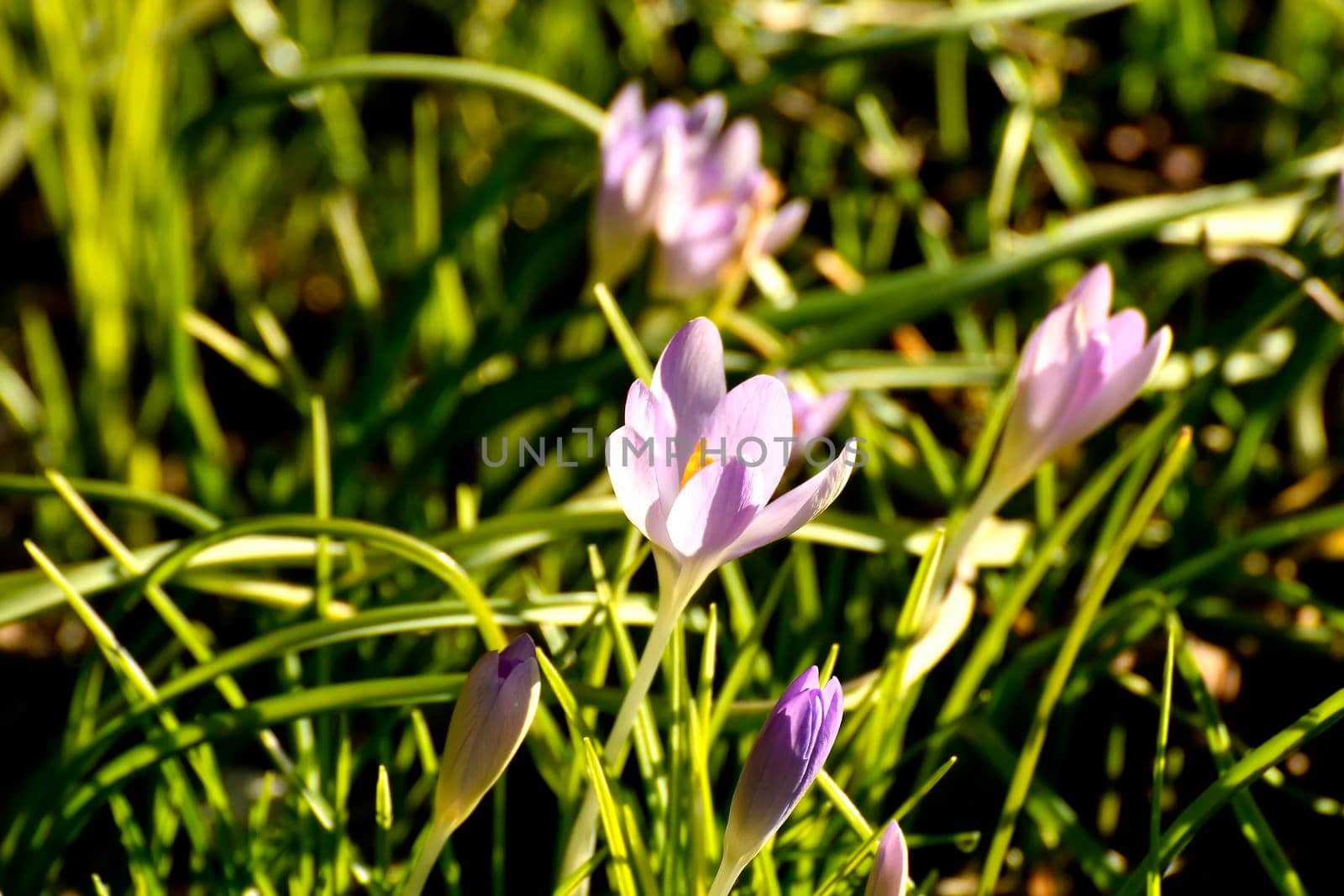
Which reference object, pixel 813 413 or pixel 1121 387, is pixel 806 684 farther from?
pixel 813 413

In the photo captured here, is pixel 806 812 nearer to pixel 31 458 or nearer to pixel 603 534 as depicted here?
pixel 603 534

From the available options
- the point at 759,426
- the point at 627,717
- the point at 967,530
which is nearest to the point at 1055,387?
the point at 967,530

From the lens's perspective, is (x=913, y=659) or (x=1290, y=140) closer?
(x=913, y=659)

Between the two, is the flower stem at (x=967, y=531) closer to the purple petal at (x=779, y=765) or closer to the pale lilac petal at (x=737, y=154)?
the purple petal at (x=779, y=765)

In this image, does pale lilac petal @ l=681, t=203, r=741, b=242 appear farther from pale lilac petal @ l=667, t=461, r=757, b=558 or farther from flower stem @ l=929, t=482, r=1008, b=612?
pale lilac petal @ l=667, t=461, r=757, b=558

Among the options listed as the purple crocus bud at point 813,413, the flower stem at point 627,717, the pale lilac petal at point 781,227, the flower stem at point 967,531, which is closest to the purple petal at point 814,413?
the purple crocus bud at point 813,413

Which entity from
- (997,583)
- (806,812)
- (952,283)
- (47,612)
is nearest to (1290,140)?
(952,283)

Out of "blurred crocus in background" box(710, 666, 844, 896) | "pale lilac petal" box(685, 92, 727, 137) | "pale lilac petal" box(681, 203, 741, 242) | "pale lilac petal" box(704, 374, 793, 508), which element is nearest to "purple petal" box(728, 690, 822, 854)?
"blurred crocus in background" box(710, 666, 844, 896)
